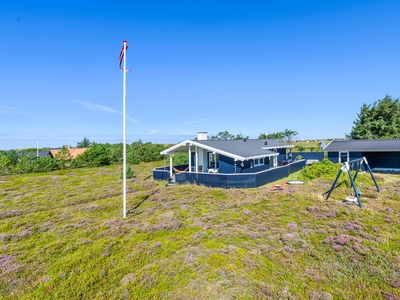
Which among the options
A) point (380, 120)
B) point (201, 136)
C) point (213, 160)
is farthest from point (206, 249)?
point (380, 120)

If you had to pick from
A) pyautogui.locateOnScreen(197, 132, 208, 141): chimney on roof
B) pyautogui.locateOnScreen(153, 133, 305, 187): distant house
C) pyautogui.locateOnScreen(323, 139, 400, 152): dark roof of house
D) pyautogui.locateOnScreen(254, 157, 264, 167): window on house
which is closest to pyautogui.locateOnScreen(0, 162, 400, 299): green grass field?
pyautogui.locateOnScreen(153, 133, 305, 187): distant house

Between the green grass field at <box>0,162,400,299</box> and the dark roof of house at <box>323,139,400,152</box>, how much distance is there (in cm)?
1369

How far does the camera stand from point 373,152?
27.4m

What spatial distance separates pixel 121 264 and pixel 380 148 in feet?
98.3

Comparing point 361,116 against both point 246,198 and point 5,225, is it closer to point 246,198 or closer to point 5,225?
point 246,198

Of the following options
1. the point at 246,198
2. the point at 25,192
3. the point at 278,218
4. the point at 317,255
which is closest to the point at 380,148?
the point at 246,198

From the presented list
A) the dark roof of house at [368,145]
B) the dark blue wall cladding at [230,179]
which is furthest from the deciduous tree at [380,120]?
the dark blue wall cladding at [230,179]

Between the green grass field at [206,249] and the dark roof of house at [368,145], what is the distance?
44.9ft

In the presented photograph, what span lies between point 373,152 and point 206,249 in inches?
1108

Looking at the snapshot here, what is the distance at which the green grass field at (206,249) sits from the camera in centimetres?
622

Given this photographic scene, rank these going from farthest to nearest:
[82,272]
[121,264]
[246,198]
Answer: [246,198] → [121,264] → [82,272]

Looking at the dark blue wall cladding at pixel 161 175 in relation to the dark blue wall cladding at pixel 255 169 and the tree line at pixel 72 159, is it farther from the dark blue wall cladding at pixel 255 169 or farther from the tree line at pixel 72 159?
the tree line at pixel 72 159

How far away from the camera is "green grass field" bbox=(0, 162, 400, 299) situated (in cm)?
622

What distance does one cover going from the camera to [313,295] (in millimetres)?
5793
